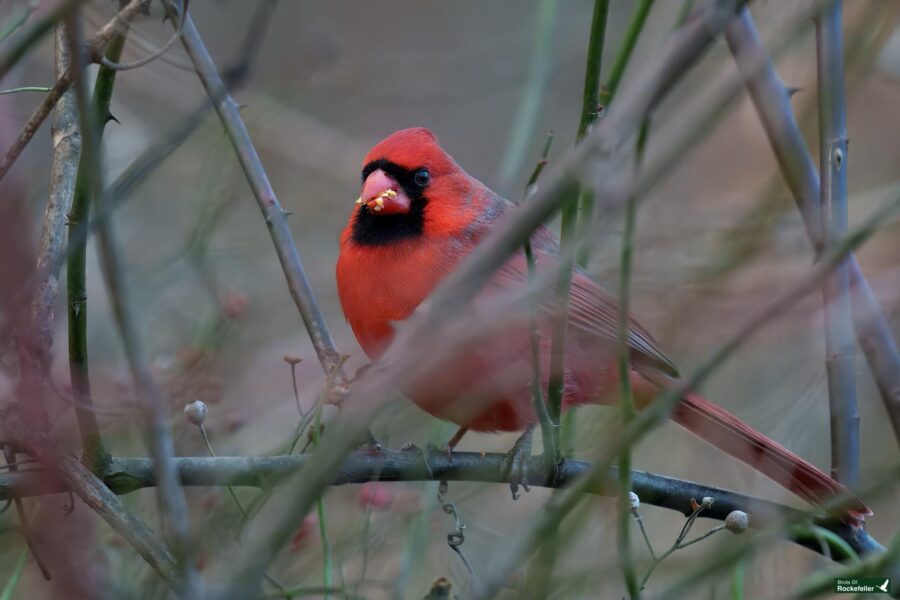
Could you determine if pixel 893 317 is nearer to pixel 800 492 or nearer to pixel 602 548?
pixel 800 492

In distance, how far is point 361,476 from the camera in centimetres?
241

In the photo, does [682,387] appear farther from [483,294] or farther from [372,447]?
[483,294]

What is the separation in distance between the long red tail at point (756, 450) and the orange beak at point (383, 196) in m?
1.02

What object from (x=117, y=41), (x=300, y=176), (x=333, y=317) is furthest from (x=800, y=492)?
(x=300, y=176)

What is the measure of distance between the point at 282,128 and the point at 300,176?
2.87 feet

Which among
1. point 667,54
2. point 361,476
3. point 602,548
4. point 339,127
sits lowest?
point 602,548

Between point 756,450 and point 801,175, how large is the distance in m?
0.86

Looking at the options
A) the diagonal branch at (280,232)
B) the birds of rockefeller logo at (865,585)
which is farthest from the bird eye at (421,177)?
the birds of rockefeller logo at (865,585)

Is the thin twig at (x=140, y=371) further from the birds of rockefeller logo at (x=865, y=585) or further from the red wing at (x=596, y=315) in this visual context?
the red wing at (x=596, y=315)

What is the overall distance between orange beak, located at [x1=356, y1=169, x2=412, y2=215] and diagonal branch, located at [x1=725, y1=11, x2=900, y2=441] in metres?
1.08

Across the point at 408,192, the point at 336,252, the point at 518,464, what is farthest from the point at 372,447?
the point at 336,252

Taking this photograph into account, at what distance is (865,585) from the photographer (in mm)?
1924

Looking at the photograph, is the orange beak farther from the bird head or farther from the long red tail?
the long red tail

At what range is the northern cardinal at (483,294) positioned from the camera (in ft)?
8.96
